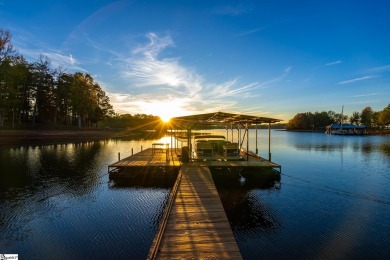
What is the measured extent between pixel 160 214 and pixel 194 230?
14.7ft

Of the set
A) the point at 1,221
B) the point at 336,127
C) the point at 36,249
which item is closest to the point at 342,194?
the point at 36,249

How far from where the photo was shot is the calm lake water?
8.59m

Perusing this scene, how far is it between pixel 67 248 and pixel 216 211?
19.0 ft

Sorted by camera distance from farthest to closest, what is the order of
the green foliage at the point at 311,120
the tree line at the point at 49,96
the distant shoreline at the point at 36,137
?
the green foliage at the point at 311,120 → the tree line at the point at 49,96 → the distant shoreline at the point at 36,137

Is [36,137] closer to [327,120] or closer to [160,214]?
[160,214]

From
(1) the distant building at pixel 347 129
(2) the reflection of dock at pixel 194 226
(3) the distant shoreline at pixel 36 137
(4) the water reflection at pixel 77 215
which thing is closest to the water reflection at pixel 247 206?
(2) the reflection of dock at pixel 194 226

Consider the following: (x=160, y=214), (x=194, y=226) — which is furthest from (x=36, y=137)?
(x=194, y=226)

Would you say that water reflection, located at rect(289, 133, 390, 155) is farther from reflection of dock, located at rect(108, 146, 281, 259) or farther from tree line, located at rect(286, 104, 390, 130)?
tree line, located at rect(286, 104, 390, 130)

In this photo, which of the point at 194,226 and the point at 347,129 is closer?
the point at 194,226

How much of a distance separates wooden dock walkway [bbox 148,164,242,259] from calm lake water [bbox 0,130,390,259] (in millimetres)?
1394

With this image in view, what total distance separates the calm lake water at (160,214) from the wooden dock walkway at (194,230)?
1394 millimetres

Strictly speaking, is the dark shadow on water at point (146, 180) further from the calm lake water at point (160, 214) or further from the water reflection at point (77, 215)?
the calm lake water at point (160, 214)

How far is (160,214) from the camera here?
11758 millimetres

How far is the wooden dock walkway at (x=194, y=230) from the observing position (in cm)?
638
